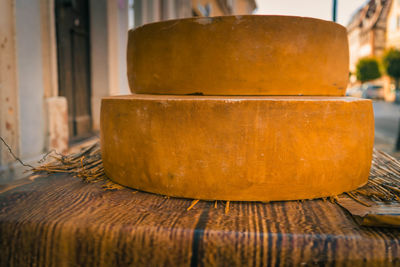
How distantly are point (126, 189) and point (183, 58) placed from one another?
59cm

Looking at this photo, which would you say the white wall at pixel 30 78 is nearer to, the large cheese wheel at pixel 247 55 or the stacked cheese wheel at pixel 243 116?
the stacked cheese wheel at pixel 243 116

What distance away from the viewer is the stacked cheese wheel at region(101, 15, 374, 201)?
1.20 metres

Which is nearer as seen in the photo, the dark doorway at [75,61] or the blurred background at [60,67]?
the blurred background at [60,67]

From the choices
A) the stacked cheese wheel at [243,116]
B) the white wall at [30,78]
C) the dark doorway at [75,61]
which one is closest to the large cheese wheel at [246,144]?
the stacked cheese wheel at [243,116]

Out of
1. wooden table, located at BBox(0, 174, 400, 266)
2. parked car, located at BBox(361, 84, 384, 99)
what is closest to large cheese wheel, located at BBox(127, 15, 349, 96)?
wooden table, located at BBox(0, 174, 400, 266)

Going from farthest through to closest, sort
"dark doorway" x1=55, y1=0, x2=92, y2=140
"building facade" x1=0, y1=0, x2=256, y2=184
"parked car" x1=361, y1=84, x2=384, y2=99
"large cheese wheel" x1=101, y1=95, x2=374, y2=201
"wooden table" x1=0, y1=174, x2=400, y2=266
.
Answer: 1. "parked car" x1=361, y1=84, x2=384, y2=99
2. "dark doorway" x1=55, y1=0, x2=92, y2=140
3. "building facade" x1=0, y1=0, x2=256, y2=184
4. "large cheese wheel" x1=101, y1=95, x2=374, y2=201
5. "wooden table" x1=0, y1=174, x2=400, y2=266

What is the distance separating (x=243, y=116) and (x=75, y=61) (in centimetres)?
358

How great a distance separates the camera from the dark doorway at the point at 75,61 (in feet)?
12.6

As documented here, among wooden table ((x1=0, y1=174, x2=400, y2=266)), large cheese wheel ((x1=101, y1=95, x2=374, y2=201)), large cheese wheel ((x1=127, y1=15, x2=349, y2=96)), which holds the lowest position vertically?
wooden table ((x1=0, y1=174, x2=400, y2=266))

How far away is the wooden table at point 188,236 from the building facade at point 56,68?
1.36 metres

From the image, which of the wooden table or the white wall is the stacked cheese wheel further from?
the white wall

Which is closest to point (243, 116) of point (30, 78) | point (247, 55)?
point (247, 55)

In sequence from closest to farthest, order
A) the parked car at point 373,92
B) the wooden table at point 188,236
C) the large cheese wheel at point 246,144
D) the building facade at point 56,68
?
the wooden table at point 188,236, the large cheese wheel at point 246,144, the building facade at point 56,68, the parked car at point 373,92

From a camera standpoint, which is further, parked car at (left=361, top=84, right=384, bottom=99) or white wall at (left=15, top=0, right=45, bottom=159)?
parked car at (left=361, top=84, right=384, bottom=99)
